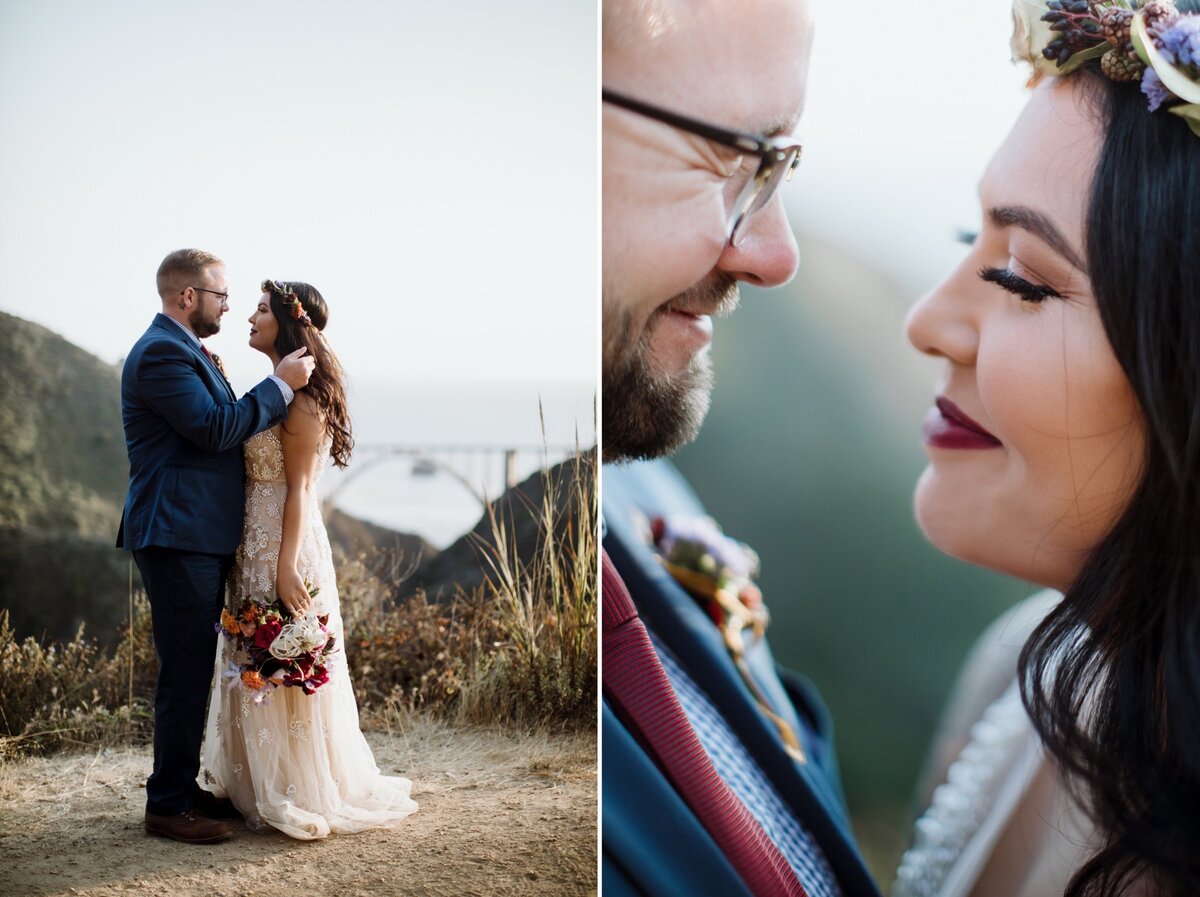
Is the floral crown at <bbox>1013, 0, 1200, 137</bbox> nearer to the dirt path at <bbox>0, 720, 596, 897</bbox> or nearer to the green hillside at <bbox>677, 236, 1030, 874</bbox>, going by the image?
the green hillside at <bbox>677, 236, 1030, 874</bbox>

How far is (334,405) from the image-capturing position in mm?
2271

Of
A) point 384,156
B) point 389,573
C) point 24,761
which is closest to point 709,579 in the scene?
point 389,573

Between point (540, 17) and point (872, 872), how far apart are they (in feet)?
7.18

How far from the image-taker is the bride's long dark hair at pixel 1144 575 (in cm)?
185

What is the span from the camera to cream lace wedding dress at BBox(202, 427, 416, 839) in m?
2.22

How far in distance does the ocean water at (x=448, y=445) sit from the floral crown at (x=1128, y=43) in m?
1.22

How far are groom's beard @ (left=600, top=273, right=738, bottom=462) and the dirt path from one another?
73cm

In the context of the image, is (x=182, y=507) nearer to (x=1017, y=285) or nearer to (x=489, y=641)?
(x=489, y=641)

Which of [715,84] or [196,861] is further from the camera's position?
[196,861]

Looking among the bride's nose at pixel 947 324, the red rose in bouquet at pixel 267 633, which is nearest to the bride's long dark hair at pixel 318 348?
the red rose in bouquet at pixel 267 633

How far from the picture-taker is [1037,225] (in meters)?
2.02

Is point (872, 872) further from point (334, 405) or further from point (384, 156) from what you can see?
point (384, 156)

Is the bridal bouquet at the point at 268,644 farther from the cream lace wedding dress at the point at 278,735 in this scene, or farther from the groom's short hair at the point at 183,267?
the groom's short hair at the point at 183,267

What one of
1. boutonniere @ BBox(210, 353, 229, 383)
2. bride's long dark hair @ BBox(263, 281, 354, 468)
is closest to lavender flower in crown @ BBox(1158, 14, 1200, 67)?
bride's long dark hair @ BBox(263, 281, 354, 468)
